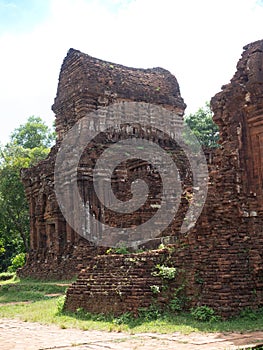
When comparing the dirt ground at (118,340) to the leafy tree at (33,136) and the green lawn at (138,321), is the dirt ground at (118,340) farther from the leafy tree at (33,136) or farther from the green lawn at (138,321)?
the leafy tree at (33,136)

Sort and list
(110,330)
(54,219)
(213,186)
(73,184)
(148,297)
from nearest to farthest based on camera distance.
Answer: (110,330), (148,297), (213,186), (73,184), (54,219)

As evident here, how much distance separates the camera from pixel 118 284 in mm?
10117

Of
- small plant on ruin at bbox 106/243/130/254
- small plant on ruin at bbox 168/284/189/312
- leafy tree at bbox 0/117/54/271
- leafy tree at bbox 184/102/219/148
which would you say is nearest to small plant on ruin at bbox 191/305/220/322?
small plant on ruin at bbox 168/284/189/312

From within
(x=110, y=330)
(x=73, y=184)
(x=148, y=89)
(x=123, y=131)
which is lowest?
(x=110, y=330)

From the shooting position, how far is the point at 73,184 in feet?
70.1

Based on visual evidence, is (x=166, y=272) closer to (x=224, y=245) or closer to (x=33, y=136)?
(x=224, y=245)

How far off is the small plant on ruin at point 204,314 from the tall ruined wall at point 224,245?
0.35ft

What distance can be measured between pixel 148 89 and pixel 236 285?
1736 centimetres

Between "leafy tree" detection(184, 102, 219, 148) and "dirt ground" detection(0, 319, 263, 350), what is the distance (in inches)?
1160

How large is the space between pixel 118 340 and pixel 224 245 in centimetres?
284

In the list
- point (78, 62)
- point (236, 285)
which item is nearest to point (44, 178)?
point (78, 62)

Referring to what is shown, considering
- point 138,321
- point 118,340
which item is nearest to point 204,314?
point 138,321

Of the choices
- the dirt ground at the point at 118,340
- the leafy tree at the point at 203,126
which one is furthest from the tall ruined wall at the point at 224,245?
the leafy tree at the point at 203,126

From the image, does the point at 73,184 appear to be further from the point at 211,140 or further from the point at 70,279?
the point at 211,140
